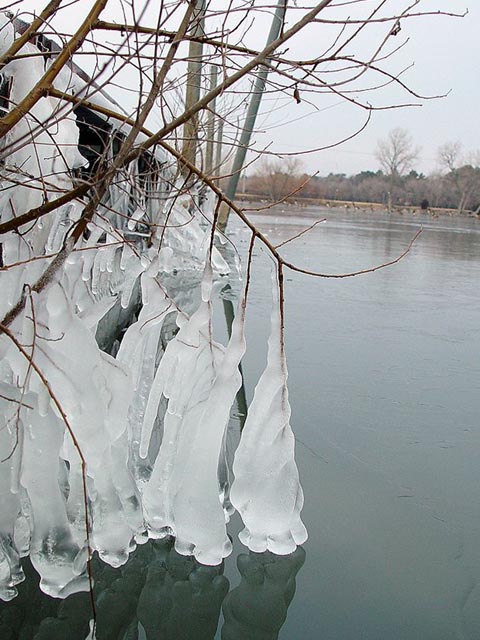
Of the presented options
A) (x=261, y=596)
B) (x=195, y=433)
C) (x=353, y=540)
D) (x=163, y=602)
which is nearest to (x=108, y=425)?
(x=195, y=433)

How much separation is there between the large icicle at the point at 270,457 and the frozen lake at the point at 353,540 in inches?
11.5

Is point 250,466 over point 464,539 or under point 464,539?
over

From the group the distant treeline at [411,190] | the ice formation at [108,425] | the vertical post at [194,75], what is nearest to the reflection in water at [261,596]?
the ice formation at [108,425]

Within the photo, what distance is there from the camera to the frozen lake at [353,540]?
2590 mm

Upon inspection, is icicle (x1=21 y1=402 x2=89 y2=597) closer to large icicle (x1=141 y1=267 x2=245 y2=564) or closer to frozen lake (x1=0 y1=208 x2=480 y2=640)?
frozen lake (x1=0 y1=208 x2=480 y2=640)

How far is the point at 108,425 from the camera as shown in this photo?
253 cm

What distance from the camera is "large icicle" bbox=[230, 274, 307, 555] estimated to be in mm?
2656

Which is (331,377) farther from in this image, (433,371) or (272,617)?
(272,617)

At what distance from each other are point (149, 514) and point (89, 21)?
1.98 m

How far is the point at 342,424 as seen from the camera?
457cm

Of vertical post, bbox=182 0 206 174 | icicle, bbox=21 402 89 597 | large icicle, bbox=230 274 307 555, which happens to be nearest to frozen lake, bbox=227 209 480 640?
large icicle, bbox=230 274 307 555

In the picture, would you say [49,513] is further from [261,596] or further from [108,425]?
[261,596]

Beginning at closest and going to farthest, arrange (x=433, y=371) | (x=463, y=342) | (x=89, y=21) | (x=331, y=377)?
(x=89, y=21) < (x=331, y=377) < (x=433, y=371) < (x=463, y=342)

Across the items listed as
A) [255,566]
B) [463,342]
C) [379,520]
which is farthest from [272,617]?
[463,342]
